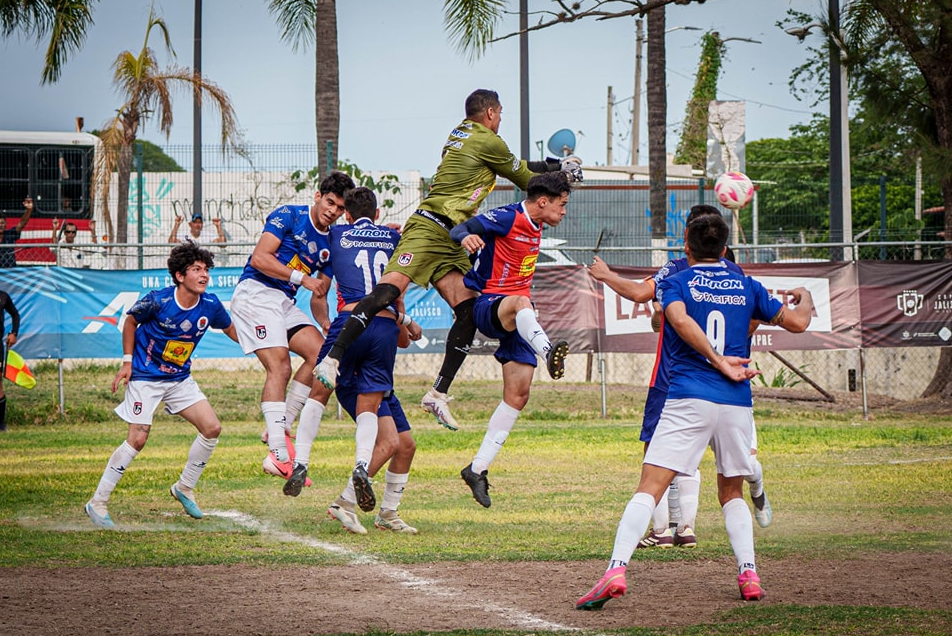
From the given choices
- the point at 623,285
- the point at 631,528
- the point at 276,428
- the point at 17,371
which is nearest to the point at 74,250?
the point at 17,371

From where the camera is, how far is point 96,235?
23.5m

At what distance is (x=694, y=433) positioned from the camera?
6.51 m

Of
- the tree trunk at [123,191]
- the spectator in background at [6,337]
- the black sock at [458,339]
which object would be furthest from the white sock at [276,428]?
the tree trunk at [123,191]

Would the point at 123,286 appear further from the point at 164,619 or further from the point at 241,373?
the point at 164,619

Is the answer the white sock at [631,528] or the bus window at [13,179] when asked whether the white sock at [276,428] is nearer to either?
the white sock at [631,528]

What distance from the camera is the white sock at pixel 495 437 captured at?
8.82m

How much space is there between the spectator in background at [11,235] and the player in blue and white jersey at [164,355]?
11108mm

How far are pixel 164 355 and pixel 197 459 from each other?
980 mm

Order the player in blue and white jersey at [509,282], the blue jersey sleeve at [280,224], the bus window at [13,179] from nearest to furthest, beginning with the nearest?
the player in blue and white jersey at [509,282], the blue jersey sleeve at [280,224], the bus window at [13,179]

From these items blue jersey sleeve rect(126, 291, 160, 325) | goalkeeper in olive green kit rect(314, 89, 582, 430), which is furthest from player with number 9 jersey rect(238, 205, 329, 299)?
goalkeeper in olive green kit rect(314, 89, 582, 430)

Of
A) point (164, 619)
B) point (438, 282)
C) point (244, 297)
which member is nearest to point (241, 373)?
point (244, 297)

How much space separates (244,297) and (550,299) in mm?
8169

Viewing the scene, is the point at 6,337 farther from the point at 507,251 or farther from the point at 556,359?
the point at 556,359

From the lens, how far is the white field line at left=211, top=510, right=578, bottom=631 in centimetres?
620
